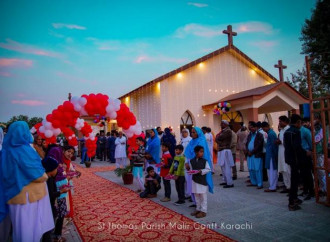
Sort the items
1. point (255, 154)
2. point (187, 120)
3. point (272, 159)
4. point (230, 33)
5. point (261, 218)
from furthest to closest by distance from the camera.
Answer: point (230, 33) < point (187, 120) < point (255, 154) < point (272, 159) < point (261, 218)

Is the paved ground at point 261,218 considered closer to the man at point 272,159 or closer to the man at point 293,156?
the man at point 293,156

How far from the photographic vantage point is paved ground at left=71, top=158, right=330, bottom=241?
3.46 metres

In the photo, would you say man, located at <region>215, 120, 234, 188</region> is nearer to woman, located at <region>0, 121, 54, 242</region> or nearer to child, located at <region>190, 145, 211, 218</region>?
child, located at <region>190, 145, 211, 218</region>

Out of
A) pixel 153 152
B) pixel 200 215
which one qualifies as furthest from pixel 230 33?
pixel 200 215

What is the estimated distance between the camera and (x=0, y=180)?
2924 mm

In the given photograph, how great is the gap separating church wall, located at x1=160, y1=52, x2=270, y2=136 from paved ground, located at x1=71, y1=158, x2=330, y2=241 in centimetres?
925

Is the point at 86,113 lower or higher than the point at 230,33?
lower

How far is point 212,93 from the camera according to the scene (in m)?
16.0

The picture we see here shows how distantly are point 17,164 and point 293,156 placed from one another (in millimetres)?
4773

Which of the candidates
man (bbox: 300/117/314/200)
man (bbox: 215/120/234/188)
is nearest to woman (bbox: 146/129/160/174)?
man (bbox: 215/120/234/188)

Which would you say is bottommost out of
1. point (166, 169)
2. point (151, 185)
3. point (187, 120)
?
point (151, 185)

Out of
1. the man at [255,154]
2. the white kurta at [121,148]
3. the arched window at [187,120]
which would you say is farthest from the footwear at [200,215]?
the arched window at [187,120]

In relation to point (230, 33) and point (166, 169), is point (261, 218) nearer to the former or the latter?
point (166, 169)

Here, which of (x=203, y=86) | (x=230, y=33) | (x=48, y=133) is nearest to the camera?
(x=48, y=133)
